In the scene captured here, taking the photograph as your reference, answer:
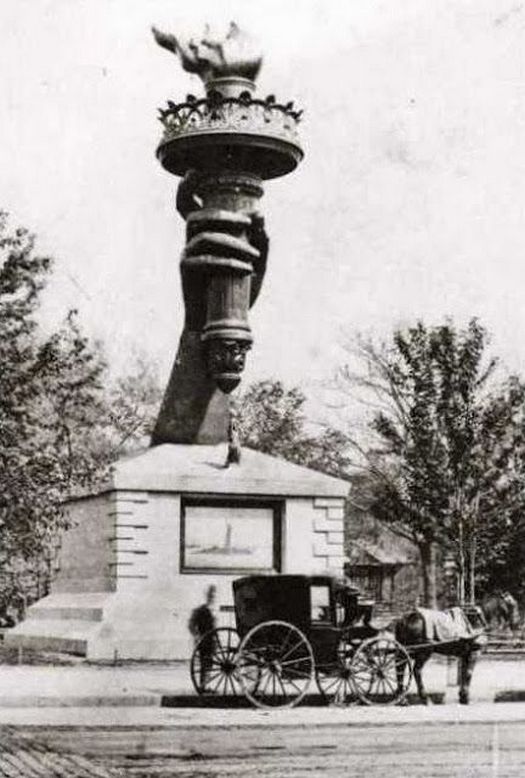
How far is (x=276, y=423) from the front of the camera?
2188 inches

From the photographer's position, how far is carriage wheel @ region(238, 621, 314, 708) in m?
17.2

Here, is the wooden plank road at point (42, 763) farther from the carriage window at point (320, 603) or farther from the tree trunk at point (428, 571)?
the tree trunk at point (428, 571)

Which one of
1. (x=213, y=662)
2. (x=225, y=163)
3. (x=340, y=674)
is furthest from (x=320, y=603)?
(x=225, y=163)

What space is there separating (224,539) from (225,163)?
6937 mm

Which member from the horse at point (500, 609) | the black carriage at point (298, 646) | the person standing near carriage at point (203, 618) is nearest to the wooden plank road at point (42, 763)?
the black carriage at point (298, 646)

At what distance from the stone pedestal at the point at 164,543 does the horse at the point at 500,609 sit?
15.5 meters

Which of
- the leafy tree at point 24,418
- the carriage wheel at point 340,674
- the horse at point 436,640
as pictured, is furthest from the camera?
the leafy tree at point 24,418

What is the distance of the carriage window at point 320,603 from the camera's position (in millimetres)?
18125

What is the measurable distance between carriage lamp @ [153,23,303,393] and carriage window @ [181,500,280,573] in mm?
2642

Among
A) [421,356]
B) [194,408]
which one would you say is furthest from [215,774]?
[421,356]

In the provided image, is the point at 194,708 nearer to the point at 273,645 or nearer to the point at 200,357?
the point at 273,645

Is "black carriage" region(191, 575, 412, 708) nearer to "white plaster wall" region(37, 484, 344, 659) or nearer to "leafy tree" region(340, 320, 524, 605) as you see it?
"white plaster wall" region(37, 484, 344, 659)

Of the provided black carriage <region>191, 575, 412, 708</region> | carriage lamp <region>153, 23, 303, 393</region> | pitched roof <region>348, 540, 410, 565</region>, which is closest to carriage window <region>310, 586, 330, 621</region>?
black carriage <region>191, 575, 412, 708</region>

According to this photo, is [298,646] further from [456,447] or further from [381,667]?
[456,447]
